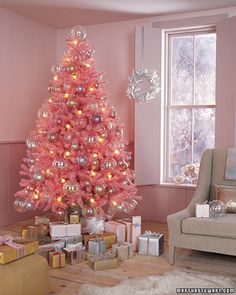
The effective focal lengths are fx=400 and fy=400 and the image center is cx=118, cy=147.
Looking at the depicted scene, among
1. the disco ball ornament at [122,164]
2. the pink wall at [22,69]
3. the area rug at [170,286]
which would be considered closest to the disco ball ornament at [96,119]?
the disco ball ornament at [122,164]

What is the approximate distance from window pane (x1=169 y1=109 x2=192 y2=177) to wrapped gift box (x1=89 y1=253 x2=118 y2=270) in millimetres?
1984

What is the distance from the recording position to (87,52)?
4156 millimetres

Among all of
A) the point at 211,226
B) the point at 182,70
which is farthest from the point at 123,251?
the point at 182,70

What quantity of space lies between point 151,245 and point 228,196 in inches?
33.3

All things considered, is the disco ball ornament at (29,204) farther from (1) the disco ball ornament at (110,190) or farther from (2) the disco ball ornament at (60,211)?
→ (1) the disco ball ornament at (110,190)

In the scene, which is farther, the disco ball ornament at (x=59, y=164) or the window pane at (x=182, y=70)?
the window pane at (x=182, y=70)

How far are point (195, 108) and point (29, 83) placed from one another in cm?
214

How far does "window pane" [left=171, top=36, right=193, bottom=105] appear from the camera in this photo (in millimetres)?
4969

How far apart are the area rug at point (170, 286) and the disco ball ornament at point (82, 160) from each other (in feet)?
4.34

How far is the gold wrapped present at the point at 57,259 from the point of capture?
3350 mm

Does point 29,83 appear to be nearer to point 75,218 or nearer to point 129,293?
point 75,218

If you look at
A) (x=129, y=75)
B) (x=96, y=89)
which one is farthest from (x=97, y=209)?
(x=129, y=75)

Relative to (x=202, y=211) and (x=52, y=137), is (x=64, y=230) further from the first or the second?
(x=202, y=211)

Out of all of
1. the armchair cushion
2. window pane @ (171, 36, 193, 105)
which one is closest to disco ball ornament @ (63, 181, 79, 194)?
the armchair cushion
